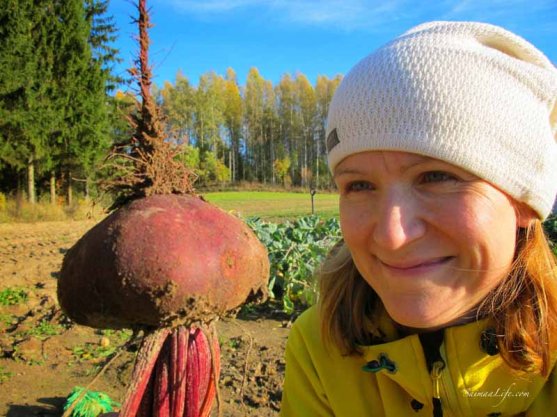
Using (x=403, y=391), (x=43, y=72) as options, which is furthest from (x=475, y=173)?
(x=43, y=72)

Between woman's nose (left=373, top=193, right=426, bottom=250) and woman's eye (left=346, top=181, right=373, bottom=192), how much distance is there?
105 mm

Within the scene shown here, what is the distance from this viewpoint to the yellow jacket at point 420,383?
133 centimetres

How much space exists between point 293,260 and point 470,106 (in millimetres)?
4332

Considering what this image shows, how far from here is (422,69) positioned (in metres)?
1.19

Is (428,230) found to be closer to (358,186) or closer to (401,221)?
(401,221)

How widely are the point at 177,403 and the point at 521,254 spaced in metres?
1.21

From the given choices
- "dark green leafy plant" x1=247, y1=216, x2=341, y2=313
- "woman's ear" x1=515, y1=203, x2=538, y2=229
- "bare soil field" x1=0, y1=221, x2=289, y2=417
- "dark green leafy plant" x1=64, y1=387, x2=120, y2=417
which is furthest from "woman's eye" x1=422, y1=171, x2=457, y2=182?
"dark green leafy plant" x1=247, y1=216, x2=341, y2=313

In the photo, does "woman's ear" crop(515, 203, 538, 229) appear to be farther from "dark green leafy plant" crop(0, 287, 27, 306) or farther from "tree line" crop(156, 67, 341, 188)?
"tree line" crop(156, 67, 341, 188)

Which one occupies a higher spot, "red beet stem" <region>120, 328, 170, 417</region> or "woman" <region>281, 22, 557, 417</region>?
"woman" <region>281, 22, 557, 417</region>

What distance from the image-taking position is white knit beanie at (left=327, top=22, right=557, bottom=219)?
1.15 meters

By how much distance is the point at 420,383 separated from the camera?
135cm

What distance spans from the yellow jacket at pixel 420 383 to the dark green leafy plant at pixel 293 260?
3081 millimetres

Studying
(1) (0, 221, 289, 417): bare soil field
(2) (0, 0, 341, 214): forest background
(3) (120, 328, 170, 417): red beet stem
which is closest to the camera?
(3) (120, 328, 170, 417): red beet stem

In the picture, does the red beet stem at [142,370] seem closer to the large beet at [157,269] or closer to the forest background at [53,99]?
the large beet at [157,269]
